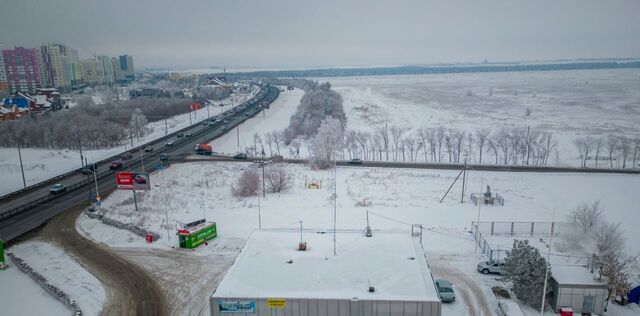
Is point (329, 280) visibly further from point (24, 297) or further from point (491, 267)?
point (24, 297)

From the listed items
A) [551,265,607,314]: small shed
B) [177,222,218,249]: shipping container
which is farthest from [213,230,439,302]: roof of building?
[551,265,607,314]: small shed

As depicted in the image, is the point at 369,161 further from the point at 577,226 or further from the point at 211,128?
the point at 211,128

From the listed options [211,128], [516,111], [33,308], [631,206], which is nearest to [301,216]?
[33,308]

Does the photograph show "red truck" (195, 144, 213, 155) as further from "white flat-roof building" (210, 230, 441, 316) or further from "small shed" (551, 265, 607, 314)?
"small shed" (551, 265, 607, 314)

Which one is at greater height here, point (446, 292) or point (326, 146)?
point (326, 146)

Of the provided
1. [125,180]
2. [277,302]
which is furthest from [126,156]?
[277,302]

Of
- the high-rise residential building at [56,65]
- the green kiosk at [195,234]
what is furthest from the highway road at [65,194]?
the high-rise residential building at [56,65]
